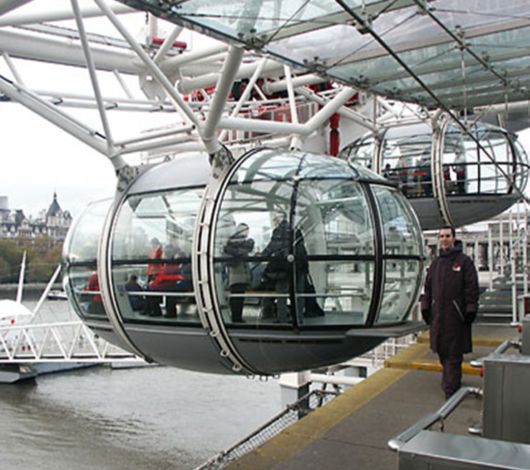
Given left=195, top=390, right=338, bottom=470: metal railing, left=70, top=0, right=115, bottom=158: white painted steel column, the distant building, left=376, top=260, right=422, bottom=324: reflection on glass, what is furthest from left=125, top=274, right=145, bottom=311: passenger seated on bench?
the distant building

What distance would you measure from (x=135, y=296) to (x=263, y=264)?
1499 mm

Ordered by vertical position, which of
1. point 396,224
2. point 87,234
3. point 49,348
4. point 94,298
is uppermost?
point 396,224

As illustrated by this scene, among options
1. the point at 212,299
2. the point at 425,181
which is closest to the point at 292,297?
the point at 212,299

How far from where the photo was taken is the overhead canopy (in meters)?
4.82

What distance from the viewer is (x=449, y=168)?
12.3 m

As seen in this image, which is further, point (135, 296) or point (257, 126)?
point (257, 126)

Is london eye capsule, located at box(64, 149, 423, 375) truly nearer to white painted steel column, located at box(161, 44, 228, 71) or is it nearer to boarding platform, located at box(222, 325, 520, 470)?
boarding platform, located at box(222, 325, 520, 470)

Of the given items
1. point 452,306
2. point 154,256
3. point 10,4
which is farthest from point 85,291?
point 452,306

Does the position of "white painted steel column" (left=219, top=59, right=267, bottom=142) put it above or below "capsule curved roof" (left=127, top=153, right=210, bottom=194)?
above

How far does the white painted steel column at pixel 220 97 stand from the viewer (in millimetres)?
6036

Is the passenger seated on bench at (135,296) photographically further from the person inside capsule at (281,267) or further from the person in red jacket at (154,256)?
the person inside capsule at (281,267)

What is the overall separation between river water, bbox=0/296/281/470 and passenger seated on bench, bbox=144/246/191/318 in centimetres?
1603

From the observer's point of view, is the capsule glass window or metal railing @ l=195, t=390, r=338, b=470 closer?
the capsule glass window

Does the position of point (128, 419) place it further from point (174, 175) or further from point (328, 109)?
point (174, 175)
